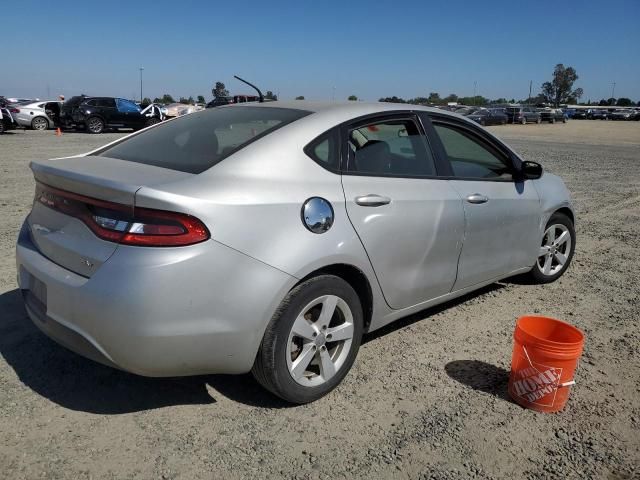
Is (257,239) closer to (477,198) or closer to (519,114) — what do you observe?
(477,198)

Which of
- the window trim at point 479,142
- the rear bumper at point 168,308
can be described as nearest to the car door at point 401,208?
the window trim at point 479,142

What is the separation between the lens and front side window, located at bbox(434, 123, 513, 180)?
3879 mm

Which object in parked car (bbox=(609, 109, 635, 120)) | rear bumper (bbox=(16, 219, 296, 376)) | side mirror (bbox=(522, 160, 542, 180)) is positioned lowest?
rear bumper (bbox=(16, 219, 296, 376))

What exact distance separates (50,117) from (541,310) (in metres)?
25.1

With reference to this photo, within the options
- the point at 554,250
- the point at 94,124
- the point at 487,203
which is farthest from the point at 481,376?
the point at 94,124

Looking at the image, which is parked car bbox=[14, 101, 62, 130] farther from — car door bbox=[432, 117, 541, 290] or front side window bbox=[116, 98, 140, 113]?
car door bbox=[432, 117, 541, 290]

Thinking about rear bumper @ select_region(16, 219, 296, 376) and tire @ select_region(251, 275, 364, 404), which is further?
tire @ select_region(251, 275, 364, 404)

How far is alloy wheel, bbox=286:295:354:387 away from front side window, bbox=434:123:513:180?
55.4 inches

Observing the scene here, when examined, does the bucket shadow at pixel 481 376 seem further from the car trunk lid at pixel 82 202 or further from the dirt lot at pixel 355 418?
the car trunk lid at pixel 82 202

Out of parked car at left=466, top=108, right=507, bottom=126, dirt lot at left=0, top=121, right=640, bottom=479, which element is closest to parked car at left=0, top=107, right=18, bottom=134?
dirt lot at left=0, top=121, right=640, bottom=479

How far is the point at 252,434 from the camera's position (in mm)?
2717

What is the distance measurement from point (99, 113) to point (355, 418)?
2274 cm

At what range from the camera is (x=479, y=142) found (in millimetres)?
4168

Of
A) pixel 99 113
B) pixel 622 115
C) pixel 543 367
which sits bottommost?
pixel 543 367
